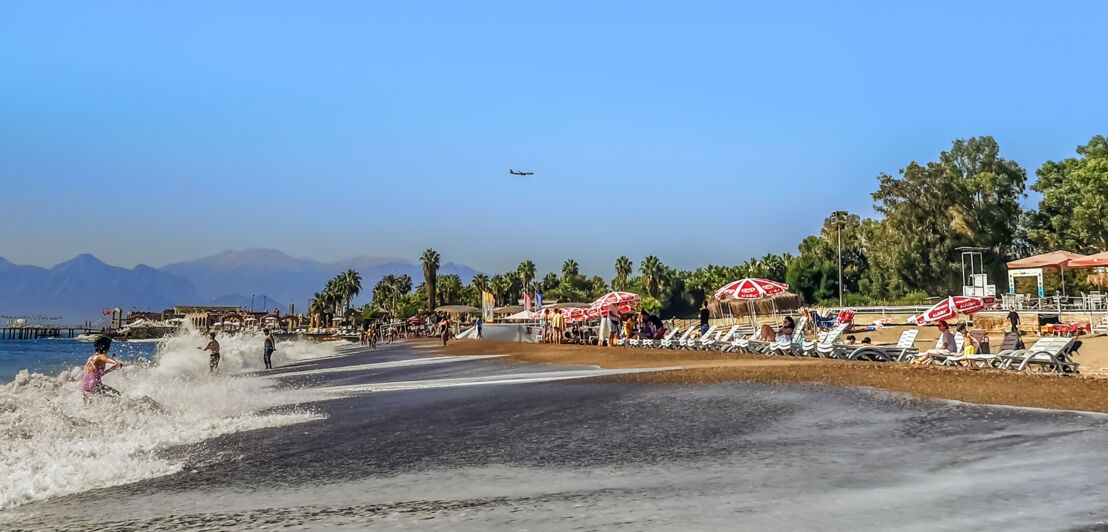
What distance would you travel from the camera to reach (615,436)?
8.88 meters

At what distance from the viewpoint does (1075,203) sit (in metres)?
53.6

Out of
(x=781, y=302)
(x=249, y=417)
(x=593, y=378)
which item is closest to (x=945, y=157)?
(x=781, y=302)

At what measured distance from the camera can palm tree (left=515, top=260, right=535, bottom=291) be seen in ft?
386

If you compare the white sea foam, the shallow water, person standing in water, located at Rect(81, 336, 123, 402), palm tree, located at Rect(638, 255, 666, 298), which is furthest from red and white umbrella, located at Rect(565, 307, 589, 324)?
palm tree, located at Rect(638, 255, 666, 298)

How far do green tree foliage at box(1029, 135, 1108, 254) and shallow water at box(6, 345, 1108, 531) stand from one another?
46.3 metres

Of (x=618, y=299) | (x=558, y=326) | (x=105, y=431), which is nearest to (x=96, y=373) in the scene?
(x=105, y=431)

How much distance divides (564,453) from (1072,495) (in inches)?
168

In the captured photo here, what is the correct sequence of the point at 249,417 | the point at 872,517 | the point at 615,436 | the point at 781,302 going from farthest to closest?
the point at 781,302, the point at 249,417, the point at 615,436, the point at 872,517

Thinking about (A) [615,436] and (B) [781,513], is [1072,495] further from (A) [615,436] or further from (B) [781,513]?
(A) [615,436]

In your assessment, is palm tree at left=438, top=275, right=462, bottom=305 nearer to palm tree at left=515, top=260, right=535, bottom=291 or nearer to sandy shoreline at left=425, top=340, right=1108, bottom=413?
palm tree at left=515, top=260, right=535, bottom=291

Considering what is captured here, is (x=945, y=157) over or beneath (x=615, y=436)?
over

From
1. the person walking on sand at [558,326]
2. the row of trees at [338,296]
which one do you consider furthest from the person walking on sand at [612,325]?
the row of trees at [338,296]

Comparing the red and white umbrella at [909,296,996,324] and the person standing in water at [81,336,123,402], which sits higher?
the red and white umbrella at [909,296,996,324]

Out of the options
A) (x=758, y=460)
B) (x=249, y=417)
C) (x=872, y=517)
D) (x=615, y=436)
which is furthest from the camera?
(x=249, y=417)
